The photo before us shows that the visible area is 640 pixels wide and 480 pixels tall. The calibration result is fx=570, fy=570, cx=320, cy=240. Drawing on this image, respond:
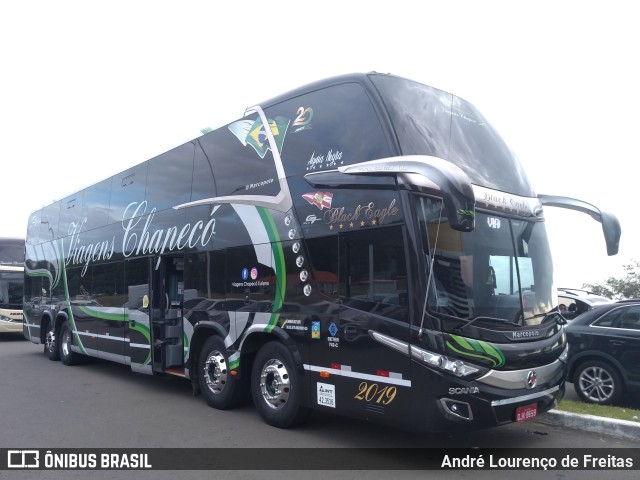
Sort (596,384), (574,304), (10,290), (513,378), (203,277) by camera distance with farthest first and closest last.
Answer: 1. (10,290)
2. (574,304)
3. (203,277)
4. (596,384)
5. (513,378)

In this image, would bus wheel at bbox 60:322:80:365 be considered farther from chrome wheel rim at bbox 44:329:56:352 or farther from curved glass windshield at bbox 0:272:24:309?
curved glass windshield at bbox 0:272:24:309

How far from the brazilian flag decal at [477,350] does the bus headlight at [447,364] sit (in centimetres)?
9

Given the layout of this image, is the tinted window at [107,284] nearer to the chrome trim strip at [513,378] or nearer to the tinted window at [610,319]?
the chrome trim strip at [513,378]

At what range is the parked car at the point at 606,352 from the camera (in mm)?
8273

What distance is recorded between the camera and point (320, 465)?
236 inches

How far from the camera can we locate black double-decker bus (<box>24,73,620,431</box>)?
5637mm

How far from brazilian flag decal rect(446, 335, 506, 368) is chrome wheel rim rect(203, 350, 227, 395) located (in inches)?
156

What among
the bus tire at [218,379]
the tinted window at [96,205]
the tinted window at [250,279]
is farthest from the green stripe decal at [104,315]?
the tinted window at [250,279]

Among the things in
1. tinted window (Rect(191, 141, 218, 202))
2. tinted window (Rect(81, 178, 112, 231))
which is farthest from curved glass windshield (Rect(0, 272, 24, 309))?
tinted window (Rect(191, 141, 218, 202))

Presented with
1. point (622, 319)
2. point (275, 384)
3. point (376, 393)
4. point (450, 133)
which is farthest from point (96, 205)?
point (622, 319)

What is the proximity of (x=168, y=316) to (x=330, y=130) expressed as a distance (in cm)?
486

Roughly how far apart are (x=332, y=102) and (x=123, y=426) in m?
5.19

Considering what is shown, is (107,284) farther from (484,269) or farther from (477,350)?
(477,350)

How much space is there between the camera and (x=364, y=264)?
20.6 feet
